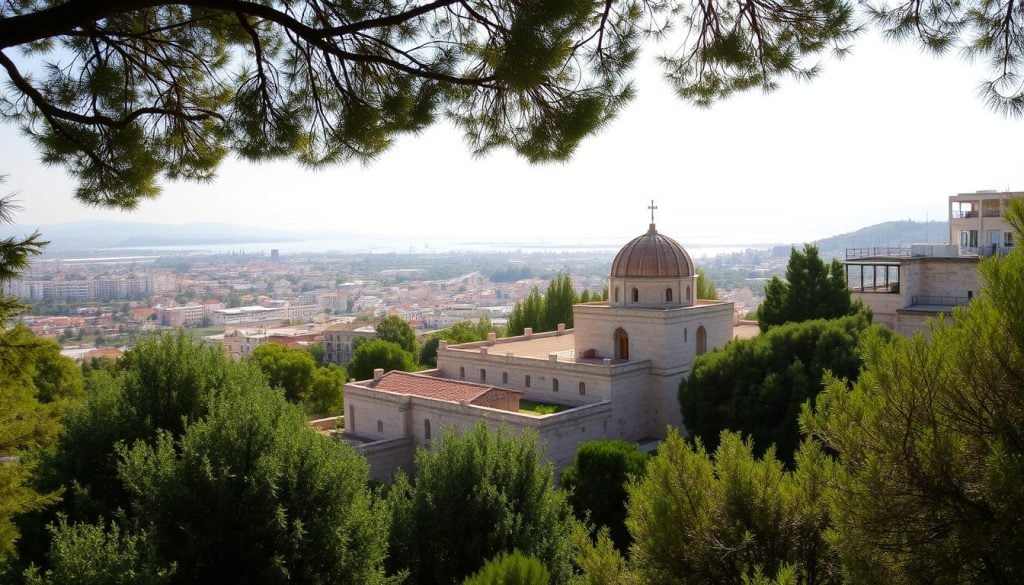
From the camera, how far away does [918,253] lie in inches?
1320

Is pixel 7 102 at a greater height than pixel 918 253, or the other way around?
pixel 7 102

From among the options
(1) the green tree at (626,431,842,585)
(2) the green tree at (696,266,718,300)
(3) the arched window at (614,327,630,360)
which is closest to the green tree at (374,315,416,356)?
(2) the green tree at (696,266,718,300)

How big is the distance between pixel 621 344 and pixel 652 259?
332 centimetres

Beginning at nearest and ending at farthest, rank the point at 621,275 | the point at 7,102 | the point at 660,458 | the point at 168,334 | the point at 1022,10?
the point at 1022,10 < the point at 660,458 < the point at 7,102 < the point at 168,334 < the point at 621,275

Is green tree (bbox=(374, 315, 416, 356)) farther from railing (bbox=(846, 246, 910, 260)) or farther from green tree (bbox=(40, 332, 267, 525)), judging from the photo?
green tree (bbox=(40, 332, 267, 525))

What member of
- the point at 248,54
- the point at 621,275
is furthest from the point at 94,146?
the point at 621,275

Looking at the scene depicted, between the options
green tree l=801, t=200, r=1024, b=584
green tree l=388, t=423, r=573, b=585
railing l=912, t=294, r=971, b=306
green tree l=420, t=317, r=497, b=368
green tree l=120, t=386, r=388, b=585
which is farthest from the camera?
green tree l=420, t=317, r=497, b=368

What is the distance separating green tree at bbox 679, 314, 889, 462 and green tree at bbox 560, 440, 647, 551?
12.7 feet

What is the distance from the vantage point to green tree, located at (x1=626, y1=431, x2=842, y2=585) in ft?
23.7

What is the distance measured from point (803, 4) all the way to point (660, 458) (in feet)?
16.2

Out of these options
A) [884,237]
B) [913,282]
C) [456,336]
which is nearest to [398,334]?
[456,336]

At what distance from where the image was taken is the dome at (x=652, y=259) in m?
29.0

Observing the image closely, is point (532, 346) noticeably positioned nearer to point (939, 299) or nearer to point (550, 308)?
point (550, 308)

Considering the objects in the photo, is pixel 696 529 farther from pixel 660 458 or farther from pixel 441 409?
pixel 441 409
